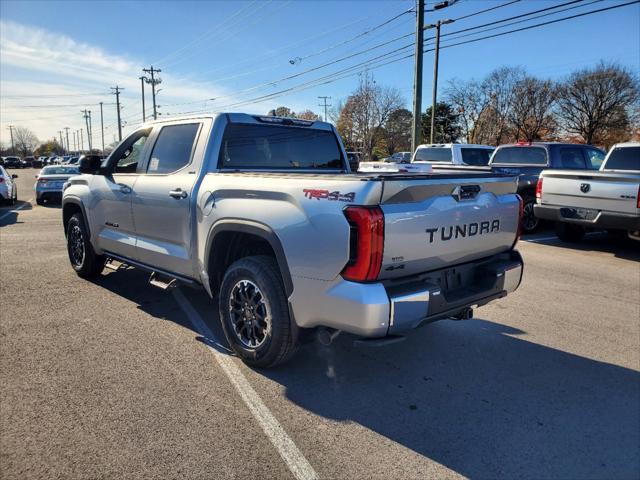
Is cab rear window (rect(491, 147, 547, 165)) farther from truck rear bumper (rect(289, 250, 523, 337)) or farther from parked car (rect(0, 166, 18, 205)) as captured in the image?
parked car (rect(0, 166, 18, 205))

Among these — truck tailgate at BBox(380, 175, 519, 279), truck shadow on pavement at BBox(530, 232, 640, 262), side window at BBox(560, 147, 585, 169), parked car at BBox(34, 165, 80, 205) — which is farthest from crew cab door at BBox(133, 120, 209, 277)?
parked car at BBox(34, 165, 80, 205)

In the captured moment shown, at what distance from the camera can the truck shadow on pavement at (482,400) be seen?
284 centimetres

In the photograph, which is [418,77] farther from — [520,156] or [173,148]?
[173,148]

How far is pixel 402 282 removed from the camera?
313 centimetres

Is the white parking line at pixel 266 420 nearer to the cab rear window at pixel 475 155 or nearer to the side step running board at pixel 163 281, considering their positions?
the side step running board at pixel 163 281

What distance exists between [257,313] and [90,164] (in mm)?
3173

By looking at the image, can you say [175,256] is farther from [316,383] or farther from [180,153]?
[316,383]

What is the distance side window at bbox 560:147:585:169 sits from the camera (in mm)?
11523

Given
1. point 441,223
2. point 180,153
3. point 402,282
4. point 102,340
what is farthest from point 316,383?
point 180,153

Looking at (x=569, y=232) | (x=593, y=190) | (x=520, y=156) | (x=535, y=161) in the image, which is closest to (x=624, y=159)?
(x=593, y=190)

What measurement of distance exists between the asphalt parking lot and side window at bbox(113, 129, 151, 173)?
60.8 inches

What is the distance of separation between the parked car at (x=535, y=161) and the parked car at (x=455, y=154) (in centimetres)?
195

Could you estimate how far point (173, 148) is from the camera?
479cm

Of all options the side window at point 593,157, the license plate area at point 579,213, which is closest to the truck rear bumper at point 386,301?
the license plate area at point 579,213
